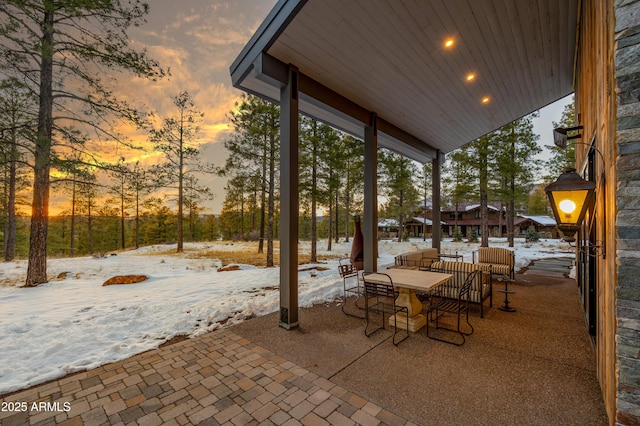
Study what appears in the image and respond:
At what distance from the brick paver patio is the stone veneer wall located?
4.52 ft

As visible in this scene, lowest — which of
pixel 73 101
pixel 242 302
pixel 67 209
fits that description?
pixel 242 302

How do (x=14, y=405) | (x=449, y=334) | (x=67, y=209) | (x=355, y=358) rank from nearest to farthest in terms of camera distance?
1. (x=14, y=405)
2. (x=355, y=358)
3. (x=449, y=334)
4. (x=67, y=209)

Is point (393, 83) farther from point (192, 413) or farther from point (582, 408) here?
point (192, 413)

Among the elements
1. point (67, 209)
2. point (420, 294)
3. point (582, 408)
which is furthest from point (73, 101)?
point (67, 209)

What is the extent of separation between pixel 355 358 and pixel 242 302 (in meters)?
2.69

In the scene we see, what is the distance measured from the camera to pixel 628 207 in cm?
Answer: 138

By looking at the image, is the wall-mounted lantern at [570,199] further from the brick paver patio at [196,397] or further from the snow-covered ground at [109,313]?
the snow-covered ground at [109,313]

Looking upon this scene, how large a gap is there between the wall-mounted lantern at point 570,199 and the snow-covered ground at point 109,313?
384cm

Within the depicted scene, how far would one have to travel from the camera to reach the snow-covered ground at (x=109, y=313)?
9.40ft

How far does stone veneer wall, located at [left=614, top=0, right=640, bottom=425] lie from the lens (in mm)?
1354

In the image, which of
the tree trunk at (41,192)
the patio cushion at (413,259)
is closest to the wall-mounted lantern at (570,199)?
the patio cushion at (413,259)

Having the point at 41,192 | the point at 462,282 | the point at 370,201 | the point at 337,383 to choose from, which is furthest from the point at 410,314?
the point at 41,192

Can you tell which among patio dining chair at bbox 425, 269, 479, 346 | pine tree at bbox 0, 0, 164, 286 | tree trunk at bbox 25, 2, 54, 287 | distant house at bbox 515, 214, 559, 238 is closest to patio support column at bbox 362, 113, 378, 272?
patio dining chair at bbox 425, 269, 479, 346

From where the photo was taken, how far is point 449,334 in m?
3.44
